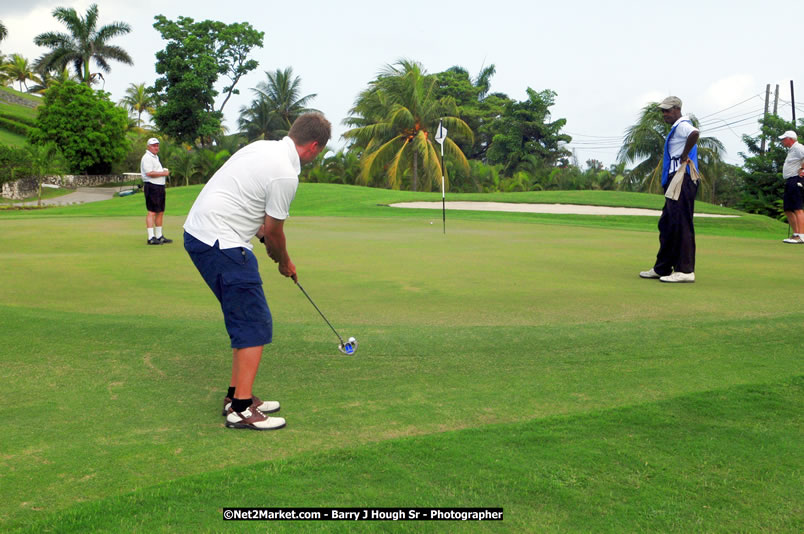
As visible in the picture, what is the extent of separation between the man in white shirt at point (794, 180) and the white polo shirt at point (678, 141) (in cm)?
653

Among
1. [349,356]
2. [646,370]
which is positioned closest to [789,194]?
[646,370]

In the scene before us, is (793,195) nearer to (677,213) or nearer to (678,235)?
(677,213)

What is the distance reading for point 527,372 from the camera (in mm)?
4848

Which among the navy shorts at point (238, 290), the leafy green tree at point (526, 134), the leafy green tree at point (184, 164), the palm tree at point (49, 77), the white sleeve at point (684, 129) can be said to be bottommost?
the navy shorts at point (238, 290)

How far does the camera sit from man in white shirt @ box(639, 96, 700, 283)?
28.7ft

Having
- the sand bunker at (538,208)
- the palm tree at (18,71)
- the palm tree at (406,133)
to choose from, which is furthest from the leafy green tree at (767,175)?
the palm tree at (18,71)

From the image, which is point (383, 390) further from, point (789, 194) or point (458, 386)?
point (789, 194)

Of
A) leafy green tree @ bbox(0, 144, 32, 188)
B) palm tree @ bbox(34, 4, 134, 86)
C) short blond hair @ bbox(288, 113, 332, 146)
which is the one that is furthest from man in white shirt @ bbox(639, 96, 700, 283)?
palm tree @ bbox(34, 4, 134, 86)

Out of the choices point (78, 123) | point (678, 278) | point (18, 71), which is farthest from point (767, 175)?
point (18, 71)

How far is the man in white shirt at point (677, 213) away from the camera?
28.7 feet

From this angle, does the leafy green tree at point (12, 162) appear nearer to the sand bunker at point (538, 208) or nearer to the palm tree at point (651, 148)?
the sand bunker at point (538, 208)

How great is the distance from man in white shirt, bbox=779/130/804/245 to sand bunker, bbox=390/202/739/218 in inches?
306

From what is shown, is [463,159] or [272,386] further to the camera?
[463,159]

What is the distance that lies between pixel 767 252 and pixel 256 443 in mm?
11086
